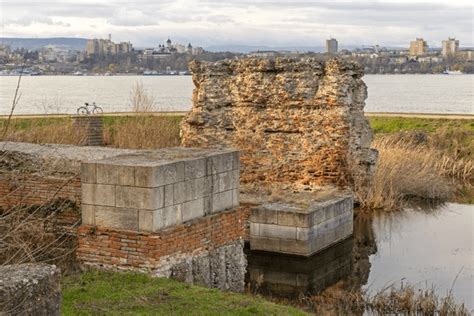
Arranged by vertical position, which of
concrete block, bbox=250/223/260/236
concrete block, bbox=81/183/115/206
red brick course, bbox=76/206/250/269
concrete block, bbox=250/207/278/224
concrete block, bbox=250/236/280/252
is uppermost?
concrete block, bbox=81/183/115/206

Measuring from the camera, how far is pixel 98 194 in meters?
9.99

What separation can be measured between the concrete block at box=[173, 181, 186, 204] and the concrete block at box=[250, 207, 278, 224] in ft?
16.0

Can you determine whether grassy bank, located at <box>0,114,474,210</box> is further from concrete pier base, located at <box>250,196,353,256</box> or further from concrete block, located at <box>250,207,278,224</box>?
concrete block, located at <box>250,207,278,224</box>

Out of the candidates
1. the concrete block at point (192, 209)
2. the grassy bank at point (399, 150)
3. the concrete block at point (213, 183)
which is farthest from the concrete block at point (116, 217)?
the grassy bank at point (399, 150)

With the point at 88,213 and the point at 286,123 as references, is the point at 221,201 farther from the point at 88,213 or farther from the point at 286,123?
the point at 286,123

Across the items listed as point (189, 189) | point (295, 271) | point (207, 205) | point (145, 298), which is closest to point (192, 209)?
point (189, 189)

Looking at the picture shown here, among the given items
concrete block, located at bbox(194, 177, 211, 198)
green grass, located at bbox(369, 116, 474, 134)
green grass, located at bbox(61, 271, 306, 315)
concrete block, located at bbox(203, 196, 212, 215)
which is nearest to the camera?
green grass, located at bbox(61, 271, 306, 315)

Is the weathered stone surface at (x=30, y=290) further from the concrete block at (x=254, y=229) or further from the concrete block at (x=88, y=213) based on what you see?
the concrete block at (x=254, y=229)

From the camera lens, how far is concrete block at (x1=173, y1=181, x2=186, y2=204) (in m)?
10.0

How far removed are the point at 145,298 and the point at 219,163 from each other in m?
2.81

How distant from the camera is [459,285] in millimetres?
12562

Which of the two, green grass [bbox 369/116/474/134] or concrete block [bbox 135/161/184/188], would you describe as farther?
green grass [bbox 369/116/474/134]

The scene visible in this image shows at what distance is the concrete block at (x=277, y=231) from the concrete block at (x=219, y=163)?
3785 millimetres

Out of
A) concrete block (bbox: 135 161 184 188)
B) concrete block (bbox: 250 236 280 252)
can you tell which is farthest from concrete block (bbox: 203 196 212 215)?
concrete block (bbox: 250 236 280 252)
